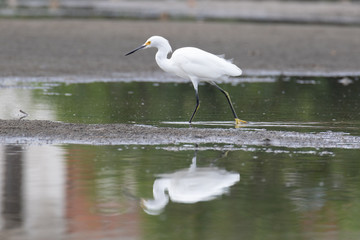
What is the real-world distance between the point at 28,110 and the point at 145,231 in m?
7.03

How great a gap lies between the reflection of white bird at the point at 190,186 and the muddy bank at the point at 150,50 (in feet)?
33.1

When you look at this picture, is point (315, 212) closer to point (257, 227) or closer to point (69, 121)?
point (257, 227)

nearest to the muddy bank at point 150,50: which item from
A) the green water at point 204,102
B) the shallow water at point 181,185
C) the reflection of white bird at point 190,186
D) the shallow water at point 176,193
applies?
the green water at point 204,102

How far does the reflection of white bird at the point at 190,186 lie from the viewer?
6734mm

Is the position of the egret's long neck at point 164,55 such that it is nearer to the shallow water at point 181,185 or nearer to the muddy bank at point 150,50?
the shallow water at point 181,185

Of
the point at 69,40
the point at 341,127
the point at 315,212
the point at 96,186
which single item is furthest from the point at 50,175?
the point at 69,40

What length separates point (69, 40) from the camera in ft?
80.0

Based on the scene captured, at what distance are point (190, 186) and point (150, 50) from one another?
1556 centimetres

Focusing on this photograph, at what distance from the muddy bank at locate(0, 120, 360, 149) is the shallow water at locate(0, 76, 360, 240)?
0.99ft

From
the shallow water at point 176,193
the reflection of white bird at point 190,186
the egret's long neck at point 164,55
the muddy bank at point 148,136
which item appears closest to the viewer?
the shallow water at point 176,193

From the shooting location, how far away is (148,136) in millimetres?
9867

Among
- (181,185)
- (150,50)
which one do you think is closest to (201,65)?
(181,185)

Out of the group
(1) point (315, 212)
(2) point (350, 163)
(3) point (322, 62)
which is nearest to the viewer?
(1) point (315, 212)

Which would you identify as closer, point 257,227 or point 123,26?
point 257,227
